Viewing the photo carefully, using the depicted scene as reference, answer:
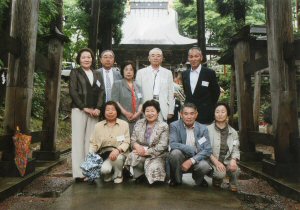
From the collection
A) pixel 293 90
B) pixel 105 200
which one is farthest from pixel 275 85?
pixel 105 200

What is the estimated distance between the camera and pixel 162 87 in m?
5.03

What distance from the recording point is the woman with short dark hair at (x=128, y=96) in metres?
4.89

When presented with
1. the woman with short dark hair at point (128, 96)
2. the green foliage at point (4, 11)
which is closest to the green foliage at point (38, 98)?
the green foliage at point (4, 11)

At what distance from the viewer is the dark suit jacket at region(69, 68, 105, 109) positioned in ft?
15.2

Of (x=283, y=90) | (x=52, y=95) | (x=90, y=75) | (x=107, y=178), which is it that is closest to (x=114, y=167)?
(x=107, y=178)

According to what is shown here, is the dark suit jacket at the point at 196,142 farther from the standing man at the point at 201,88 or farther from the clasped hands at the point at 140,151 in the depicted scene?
the standing man at the point at 201,88

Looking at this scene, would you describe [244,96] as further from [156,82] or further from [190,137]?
[190,137]

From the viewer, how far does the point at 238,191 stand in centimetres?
430

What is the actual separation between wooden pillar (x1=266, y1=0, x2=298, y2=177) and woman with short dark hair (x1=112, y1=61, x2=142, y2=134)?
1.96 metres

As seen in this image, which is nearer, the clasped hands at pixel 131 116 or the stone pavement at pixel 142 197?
the stone pavement at pixel 142 197

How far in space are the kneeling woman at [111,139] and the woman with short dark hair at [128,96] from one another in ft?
0.93

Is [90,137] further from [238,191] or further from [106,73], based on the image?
[238,191]

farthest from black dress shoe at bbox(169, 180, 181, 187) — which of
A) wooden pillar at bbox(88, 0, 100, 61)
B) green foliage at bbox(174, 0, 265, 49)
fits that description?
green foliage at bbox(174, 0, 265, 49)

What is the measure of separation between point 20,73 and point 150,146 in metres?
2.11
